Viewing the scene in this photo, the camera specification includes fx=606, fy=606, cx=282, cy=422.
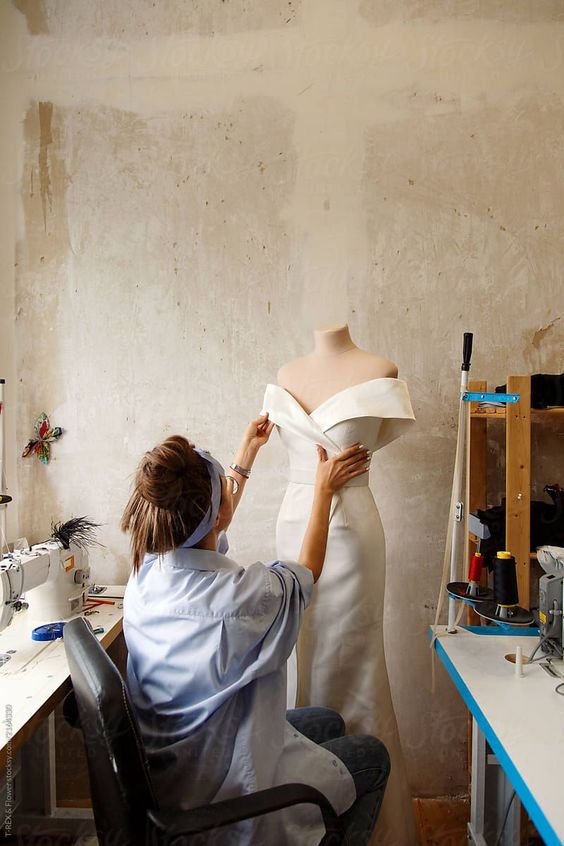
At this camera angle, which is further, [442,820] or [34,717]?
[442,820]

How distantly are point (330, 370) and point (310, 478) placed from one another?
349 millimetres

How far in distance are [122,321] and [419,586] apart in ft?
5.17

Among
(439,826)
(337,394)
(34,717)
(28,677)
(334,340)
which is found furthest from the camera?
(439,826)

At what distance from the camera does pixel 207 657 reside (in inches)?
46.3

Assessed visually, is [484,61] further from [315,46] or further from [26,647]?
[26,647]

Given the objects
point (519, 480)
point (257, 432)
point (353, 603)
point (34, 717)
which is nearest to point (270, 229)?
point (257, 432)

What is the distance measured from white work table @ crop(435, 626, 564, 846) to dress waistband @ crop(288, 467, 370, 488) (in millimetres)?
534

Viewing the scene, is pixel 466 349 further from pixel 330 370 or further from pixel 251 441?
pixel 251 441

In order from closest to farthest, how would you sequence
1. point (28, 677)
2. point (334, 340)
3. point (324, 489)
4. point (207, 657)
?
point (207, 657)
point (28, 677)
point (324, 489)
point (334, 340)

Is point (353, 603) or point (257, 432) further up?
point (257, 432)

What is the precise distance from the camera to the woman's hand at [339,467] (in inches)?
68.9

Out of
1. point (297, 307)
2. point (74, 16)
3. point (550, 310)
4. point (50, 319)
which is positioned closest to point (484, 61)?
point (550, 310)

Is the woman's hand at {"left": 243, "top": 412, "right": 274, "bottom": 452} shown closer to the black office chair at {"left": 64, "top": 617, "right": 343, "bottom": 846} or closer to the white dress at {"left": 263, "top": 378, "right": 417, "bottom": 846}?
the white dress at {"left": 263, "top": 378, "right": 417, "bottom": 846}

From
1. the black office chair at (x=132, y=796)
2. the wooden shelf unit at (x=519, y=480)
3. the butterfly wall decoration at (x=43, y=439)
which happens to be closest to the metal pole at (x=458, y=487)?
the wooden shelf unit at (x=519, y=480)
